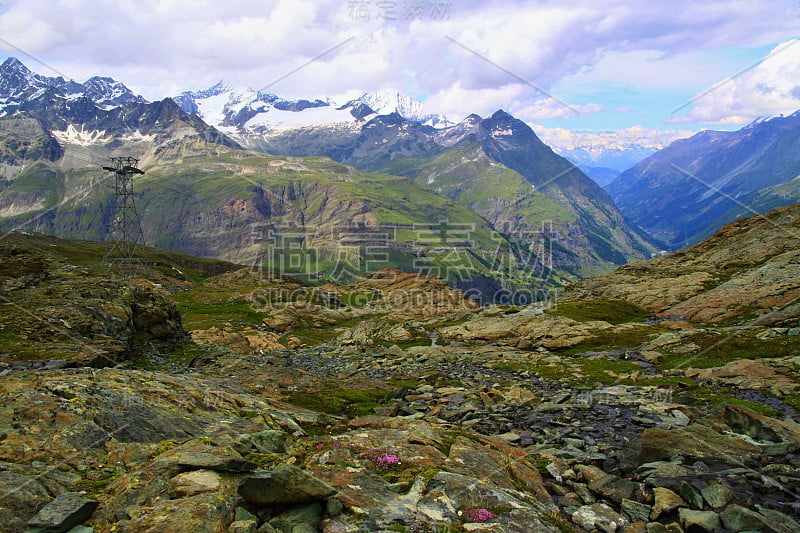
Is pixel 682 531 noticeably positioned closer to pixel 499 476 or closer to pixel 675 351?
pixel 499 476

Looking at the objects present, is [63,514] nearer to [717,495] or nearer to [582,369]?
[717,495]

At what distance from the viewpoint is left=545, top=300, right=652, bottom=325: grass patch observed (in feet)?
234

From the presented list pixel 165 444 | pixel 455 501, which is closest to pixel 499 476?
pixel 455 501

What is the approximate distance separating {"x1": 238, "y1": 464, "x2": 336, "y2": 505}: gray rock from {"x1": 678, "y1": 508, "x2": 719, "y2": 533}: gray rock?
37.7 ft

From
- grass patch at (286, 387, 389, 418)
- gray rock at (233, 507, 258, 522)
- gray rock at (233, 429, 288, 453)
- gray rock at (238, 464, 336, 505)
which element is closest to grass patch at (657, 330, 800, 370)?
grass patch at (286, 387, 389, 418)

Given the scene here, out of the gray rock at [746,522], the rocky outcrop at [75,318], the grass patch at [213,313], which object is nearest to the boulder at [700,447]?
the gray rock at [746,522]

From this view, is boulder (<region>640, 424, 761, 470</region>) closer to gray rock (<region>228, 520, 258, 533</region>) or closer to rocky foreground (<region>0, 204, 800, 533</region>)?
rocky foreground (<region>0, 204, 800, 533</region>)

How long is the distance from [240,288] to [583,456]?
528 ft

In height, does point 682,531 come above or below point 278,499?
below

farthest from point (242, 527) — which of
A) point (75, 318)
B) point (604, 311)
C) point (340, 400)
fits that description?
point (604, 311)

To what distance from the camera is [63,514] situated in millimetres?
9406

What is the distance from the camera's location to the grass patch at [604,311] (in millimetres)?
71213

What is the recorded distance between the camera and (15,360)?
26.7 m

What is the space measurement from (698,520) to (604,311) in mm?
67077
